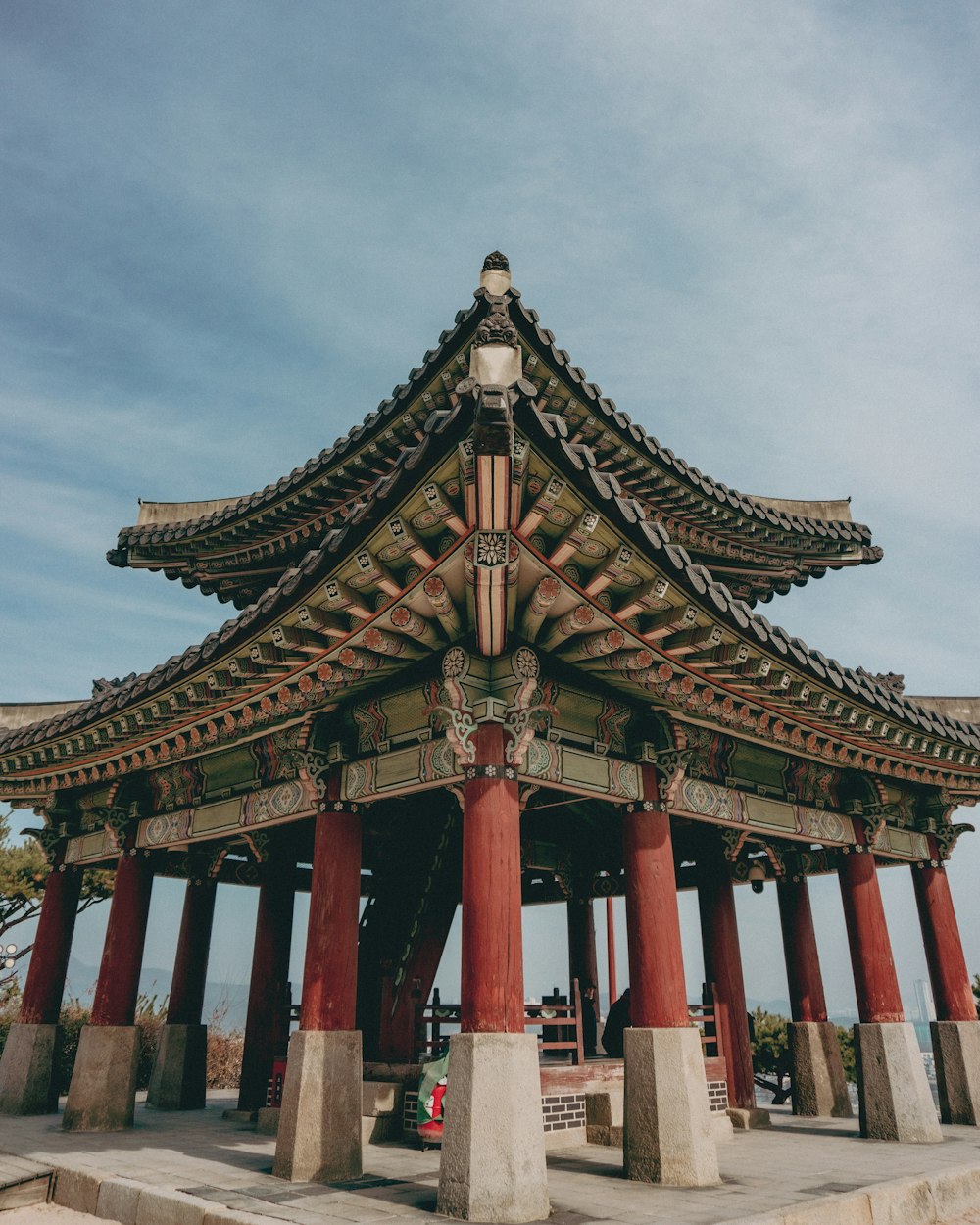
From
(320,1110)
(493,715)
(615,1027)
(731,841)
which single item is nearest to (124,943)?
(320,1110)

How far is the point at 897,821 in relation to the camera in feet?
46.3

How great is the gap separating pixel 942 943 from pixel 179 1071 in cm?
1372

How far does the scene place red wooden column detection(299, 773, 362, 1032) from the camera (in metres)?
9.34

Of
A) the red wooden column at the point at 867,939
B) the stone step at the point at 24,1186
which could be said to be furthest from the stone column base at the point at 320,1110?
the red wooden column at the point at 867,939

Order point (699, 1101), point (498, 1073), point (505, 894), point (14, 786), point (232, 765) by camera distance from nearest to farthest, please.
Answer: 1. point (498, 1073)
2. point (505, 894)
3. point (699, 1101)
4. point (232, 765)
5. point (14, 786)

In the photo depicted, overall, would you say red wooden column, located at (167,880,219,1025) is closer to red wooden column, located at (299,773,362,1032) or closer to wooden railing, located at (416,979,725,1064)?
wooden railing, located at (416,979,725,1064)

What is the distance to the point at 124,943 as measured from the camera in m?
13.1

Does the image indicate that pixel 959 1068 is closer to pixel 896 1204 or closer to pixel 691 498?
pixel 896 1204

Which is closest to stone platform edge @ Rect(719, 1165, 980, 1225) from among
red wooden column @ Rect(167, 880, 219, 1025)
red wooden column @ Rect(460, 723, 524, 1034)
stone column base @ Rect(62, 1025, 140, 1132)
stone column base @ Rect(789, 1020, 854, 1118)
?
red wooden column @ Rect(460, 723, 524, 1034)

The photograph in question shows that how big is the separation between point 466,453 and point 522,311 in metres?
5.40

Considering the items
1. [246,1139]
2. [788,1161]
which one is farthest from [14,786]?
[788,1161]

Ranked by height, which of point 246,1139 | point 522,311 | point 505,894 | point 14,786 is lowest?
point 246,1139

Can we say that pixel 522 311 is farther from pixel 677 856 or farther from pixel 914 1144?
pixel 914 1144

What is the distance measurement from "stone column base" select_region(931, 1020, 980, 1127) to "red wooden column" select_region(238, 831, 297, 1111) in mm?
10477
